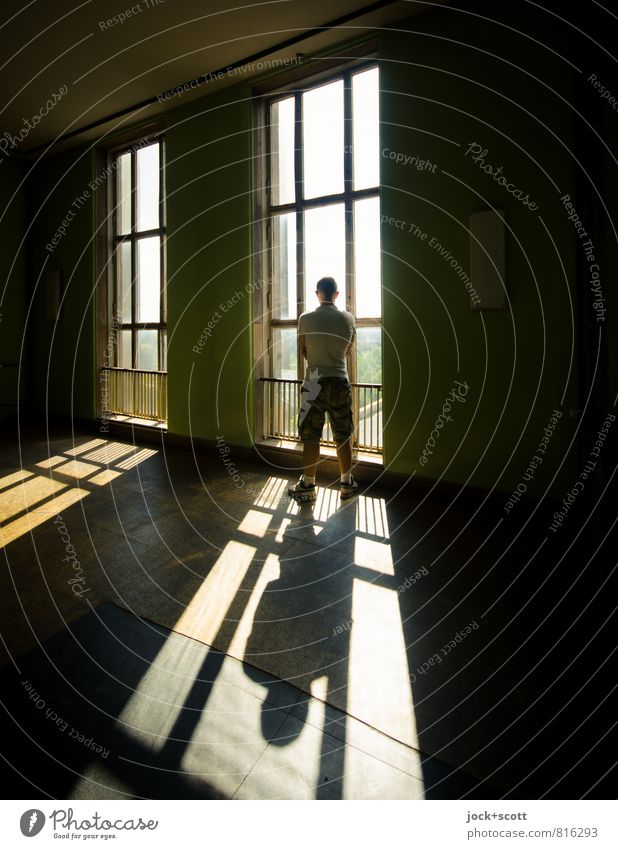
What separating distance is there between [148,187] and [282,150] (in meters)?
2.17

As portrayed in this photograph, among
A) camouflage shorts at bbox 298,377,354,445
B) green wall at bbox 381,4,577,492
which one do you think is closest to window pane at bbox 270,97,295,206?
green wall at bbox 381,4,577,492

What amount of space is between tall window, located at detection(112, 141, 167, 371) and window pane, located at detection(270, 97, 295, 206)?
67.4 inches

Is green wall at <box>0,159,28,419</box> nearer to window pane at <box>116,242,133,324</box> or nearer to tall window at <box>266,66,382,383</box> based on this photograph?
window pane at <box>116,242,133,324</box>

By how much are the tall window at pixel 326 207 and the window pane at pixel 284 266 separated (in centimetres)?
1

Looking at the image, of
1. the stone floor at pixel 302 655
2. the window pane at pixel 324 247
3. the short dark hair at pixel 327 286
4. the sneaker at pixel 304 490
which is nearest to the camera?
the stone floor at pixel 302 655

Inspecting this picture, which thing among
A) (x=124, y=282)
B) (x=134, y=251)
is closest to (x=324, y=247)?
(x=134, y=251)

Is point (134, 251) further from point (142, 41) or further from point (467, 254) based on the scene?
point (467, 254)

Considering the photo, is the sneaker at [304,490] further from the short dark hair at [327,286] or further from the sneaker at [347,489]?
the short dark hair at [327,286]

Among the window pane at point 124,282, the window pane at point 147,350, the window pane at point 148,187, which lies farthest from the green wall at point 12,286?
the window pane at point 148,187

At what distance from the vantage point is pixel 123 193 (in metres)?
6.64

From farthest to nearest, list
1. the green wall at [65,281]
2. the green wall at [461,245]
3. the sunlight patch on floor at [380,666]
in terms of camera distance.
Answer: the green wall at [65,281], the green wall at [461,245], the sunlight patch on floor at [380,666]

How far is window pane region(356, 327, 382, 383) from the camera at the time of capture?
15.0 feet

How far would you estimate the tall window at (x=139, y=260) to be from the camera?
6195mm

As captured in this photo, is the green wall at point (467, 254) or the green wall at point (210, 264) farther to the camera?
the green wall at point (210, 264)
